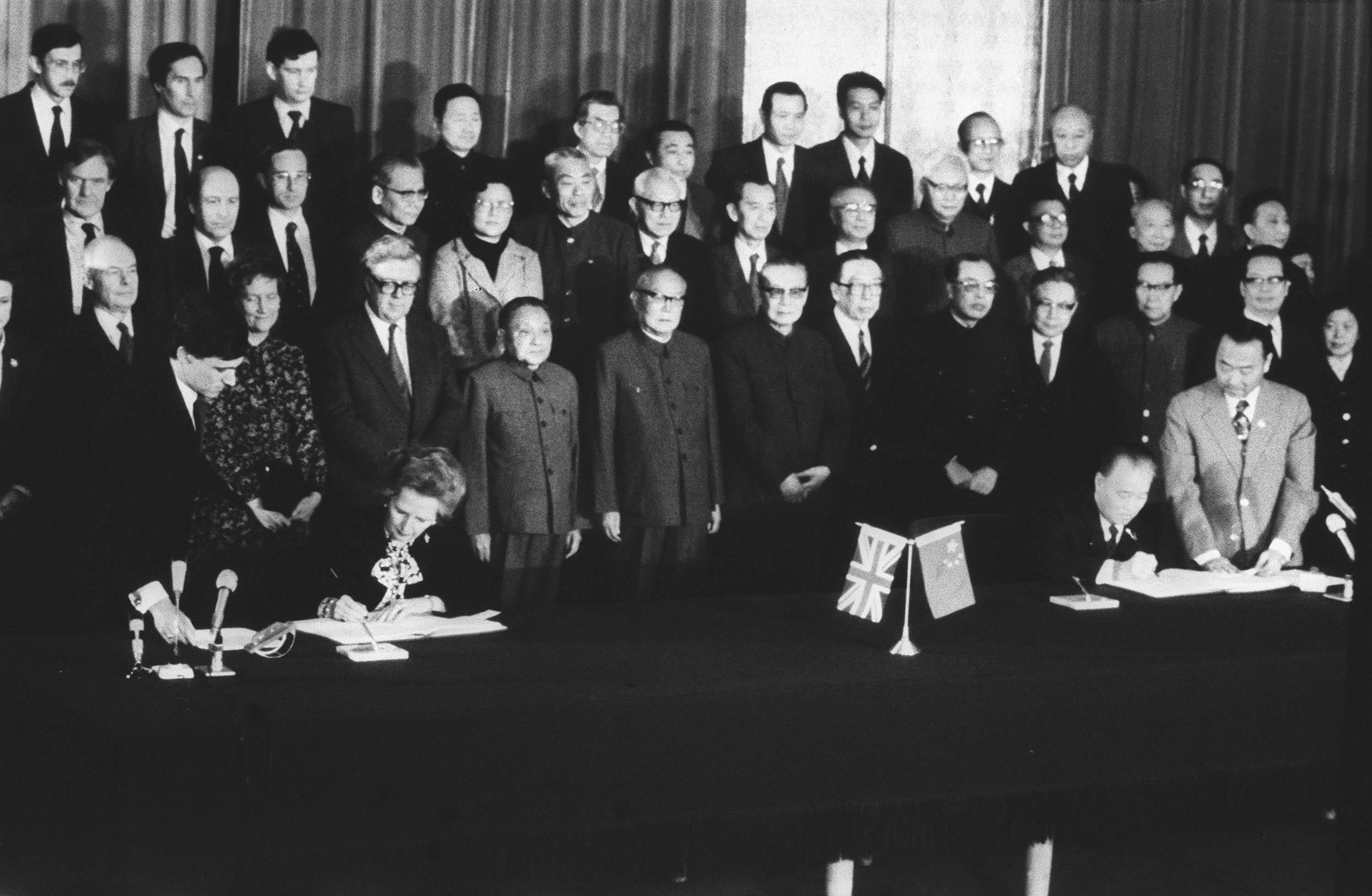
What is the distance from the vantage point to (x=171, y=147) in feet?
21.2

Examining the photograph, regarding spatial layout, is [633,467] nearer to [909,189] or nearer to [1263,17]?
[909,189]

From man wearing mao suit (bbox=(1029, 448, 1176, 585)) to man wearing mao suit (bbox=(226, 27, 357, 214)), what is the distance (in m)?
2.94

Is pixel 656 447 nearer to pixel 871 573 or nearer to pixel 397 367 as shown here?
pixel 397 367

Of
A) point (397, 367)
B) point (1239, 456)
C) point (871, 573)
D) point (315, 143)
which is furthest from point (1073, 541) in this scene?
point (315, 143)

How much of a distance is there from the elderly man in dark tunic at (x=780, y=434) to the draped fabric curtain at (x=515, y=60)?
6.10 ft

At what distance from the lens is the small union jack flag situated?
168 inches

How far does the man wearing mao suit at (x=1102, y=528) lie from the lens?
5.08 metres


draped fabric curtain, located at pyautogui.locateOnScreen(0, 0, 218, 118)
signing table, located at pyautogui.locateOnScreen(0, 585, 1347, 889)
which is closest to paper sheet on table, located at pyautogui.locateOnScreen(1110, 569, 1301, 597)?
signing table, located at pyautogui.locateOnScreen(0, 585, 1347, 889)

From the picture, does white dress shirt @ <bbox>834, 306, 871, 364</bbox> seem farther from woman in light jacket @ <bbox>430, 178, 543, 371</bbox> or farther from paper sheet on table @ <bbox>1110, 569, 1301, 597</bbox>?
paper sheet on table @ <bbox>1110, 569, 1301, 597</bbox>

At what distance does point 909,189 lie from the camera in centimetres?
757

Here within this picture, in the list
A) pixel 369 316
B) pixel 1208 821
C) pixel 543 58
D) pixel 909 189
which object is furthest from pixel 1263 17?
pixel 1208 821

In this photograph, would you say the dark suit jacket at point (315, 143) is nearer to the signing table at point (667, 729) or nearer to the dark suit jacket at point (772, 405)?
the dark suit jacket at point (772, 405)

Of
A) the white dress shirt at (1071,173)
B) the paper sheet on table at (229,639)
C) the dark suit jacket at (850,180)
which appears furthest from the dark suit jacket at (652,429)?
the paper sheet on table at (229,639)

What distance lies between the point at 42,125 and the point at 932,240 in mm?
3304
